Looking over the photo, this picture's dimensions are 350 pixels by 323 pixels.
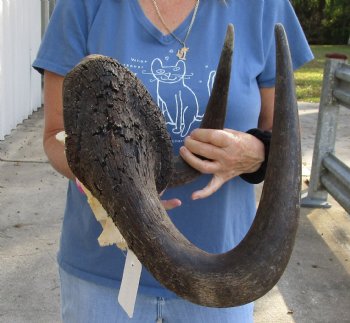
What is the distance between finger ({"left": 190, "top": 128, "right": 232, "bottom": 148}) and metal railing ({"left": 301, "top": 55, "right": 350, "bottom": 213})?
367 cm

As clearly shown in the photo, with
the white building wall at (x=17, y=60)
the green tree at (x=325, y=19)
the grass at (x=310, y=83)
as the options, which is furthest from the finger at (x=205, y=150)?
the green tree at (x=325, y=19)

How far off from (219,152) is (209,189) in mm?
107

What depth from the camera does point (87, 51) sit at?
1.93 metres

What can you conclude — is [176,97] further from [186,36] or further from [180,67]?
[186,36]

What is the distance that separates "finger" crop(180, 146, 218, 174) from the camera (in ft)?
Result: 5.32

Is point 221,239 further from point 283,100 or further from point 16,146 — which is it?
point 16,146

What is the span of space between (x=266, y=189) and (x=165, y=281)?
26 centimetres

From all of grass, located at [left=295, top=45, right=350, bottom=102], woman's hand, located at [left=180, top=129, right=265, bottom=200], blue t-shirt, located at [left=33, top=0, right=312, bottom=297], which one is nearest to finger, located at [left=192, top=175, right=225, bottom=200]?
woman's hand, located at [left=180, top=129, right=265, bottom=200]

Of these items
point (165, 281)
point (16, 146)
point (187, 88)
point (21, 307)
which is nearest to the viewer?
point (165, 281)

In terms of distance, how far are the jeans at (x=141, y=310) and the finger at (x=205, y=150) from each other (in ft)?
1.89

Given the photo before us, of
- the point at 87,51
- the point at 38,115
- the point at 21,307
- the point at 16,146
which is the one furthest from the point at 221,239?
the point at 38,115

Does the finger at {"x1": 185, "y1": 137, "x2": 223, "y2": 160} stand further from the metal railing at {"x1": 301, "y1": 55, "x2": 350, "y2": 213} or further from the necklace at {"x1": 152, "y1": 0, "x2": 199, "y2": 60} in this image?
the metal railing at {"x1": 301, "y1": 55, "x2": 350, "y2": 213}

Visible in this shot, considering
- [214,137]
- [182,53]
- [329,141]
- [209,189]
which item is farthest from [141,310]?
[329,141]

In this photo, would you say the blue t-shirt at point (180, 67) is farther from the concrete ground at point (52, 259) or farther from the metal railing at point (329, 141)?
the metal railing at point (329, 141)
